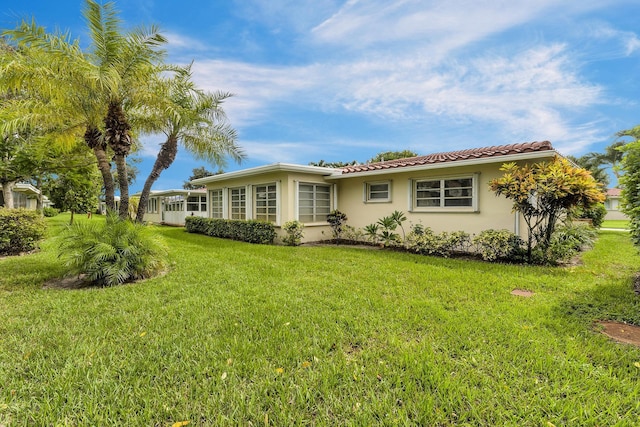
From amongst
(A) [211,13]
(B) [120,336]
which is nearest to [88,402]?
(B) [120,336]

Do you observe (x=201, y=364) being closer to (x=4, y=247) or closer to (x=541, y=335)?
(x=541, y=335)

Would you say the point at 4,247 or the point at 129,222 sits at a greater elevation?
the point at 129,222

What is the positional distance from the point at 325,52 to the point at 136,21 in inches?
249

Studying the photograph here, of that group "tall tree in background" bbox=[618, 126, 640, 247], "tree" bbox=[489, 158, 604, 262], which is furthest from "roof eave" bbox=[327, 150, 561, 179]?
"tall tree in background" bbox=[618, 126, 640, 247]

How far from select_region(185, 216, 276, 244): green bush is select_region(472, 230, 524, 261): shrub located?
786 centimetres

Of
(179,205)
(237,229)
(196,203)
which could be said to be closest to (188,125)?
(237,229)

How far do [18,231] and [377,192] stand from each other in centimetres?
1265

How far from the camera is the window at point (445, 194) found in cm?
974

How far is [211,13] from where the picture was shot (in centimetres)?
917

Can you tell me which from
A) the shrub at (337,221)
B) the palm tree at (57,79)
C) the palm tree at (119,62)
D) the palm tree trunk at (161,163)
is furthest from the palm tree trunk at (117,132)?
the shrub at (337,221)

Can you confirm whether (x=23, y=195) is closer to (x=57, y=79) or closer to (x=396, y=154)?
(x=57, y=79)

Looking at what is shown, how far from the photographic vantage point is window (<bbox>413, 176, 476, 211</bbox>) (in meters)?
9.74

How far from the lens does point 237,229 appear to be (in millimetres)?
14133

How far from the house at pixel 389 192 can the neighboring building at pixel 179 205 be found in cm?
1007
